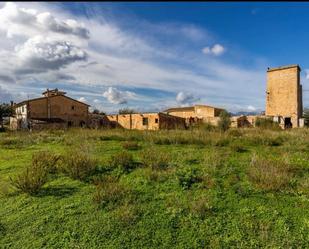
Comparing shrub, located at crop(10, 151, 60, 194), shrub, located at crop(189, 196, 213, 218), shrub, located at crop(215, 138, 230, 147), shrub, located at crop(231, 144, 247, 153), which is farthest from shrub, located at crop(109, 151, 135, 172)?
shrub, located at crop(215, 138, 230, 147)

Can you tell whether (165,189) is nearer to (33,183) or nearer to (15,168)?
(33,183)

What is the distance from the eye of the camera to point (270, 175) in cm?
636

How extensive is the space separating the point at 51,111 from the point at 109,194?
39.0 m

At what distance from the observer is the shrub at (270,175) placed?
6081 millimetres

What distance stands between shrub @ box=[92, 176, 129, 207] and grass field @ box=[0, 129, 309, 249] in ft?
0.06

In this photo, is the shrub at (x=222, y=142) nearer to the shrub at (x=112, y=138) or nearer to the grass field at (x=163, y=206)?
the grass field at (x=163, y=206)

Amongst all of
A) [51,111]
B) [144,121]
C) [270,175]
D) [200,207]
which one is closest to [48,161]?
[200,207]

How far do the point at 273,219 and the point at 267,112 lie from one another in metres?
35.6

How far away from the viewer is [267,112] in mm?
38344

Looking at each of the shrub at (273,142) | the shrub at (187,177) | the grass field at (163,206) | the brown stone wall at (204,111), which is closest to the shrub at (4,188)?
the grass field at (163,206)

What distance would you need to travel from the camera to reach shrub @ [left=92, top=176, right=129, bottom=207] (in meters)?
5.61

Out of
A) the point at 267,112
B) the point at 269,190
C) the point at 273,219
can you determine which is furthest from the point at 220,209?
the point at 267,112

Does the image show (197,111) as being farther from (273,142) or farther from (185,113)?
(273,142)

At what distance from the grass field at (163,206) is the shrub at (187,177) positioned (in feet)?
0.07
